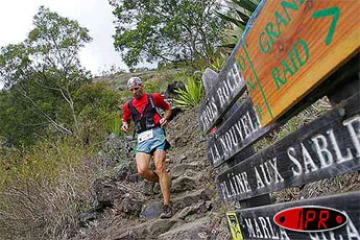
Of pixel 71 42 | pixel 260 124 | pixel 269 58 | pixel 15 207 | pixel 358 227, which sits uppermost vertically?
pixel 71 42

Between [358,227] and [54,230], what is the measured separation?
19.1ft

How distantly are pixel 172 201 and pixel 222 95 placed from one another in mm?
3538

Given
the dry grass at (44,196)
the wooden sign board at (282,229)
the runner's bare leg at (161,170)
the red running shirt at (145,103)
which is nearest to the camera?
the wooden sign board at (282,229)

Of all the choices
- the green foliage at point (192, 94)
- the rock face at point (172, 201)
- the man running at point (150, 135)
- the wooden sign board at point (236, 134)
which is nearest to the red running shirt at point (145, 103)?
the man running at point (150, 135)

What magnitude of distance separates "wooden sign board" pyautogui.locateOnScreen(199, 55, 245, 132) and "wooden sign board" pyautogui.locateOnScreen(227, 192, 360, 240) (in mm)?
543

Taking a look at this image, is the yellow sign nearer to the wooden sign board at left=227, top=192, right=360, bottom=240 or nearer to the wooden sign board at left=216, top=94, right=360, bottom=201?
the wooden sign board at left=227, top=192, right=360, bottom=240

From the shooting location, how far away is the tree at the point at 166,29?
14711 millimetres

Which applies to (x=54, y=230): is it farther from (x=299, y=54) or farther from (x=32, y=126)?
(x=32, y=126)

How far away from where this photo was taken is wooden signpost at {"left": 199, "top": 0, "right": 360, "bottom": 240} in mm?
1249

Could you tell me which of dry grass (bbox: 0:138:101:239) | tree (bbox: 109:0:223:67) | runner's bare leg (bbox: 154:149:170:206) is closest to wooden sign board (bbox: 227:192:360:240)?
runner's bare leg (bbox: 154:149:170:206)

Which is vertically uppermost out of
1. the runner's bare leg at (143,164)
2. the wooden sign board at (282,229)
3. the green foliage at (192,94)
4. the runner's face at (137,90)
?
the green foliage at (192,94)

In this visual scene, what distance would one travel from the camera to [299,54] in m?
1.41

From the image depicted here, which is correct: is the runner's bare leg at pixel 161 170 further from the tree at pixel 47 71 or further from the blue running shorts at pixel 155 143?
the tree at pixel 47 71

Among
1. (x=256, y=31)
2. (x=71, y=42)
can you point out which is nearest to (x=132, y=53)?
(x=71, y=42)
